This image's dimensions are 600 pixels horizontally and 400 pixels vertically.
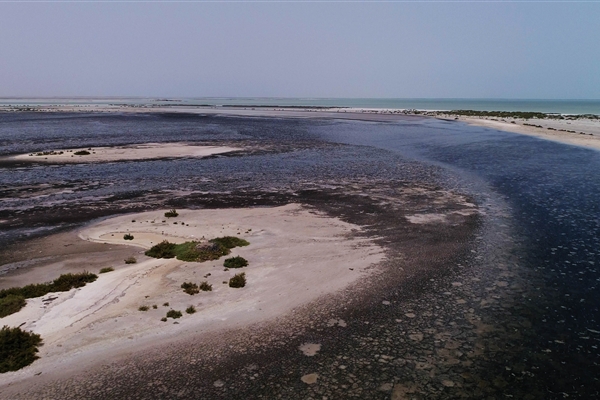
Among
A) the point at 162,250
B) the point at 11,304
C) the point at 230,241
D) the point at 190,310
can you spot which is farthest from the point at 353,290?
the point at 11,304

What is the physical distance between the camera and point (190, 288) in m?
16.0

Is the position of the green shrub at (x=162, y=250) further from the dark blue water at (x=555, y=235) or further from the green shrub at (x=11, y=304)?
the dark blue water at (x=555, y=235)

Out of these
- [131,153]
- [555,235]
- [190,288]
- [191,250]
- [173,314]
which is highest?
[131,153]

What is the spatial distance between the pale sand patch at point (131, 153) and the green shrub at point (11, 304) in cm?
3749

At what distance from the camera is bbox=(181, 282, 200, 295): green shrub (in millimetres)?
15853

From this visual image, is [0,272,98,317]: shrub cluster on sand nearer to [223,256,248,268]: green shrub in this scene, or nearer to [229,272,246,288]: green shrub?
[223,256,248,268]: green shrub

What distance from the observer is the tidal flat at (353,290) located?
36.3ft

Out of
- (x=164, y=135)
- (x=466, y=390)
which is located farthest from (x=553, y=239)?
(x=164, y=135)

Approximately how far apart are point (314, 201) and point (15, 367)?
21.4 m

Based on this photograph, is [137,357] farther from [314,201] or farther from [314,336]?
[314,201]

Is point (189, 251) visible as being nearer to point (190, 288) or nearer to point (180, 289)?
point (180, 289)

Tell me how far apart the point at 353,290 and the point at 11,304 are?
11.8 meters

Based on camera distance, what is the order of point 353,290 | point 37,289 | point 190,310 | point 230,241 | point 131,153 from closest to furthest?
point 190,310
point 37,289
point 353,290
point 230,241
point 131,153

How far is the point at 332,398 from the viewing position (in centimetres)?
1030
